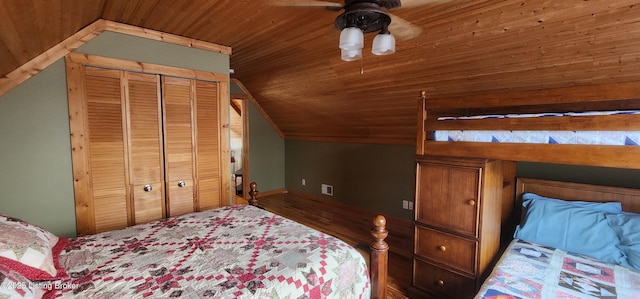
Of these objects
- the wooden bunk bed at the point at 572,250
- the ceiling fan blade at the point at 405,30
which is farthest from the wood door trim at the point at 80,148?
the wooden bunk bed at the point at 572,250

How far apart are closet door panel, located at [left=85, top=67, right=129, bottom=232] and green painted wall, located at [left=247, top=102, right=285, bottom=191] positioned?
2772 millimetres

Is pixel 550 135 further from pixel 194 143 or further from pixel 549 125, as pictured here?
pixel 194 143

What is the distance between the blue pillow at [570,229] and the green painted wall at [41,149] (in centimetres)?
377

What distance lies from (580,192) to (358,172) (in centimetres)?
269

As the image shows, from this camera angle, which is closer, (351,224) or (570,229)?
(570,229)

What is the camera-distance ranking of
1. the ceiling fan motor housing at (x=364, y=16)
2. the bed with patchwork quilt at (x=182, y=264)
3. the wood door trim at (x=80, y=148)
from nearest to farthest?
the bed with patchwork quilt at (x=182, y=264) < the ceiling fan motor housing at (x=364, y=16) < the wood door trim at (x=80, y=148)

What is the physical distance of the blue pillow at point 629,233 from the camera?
1.68 metres

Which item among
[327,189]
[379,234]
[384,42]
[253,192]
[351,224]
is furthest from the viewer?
[327,189]

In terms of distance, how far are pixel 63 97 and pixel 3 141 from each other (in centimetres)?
50

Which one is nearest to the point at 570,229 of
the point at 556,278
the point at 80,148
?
the point at 556,278

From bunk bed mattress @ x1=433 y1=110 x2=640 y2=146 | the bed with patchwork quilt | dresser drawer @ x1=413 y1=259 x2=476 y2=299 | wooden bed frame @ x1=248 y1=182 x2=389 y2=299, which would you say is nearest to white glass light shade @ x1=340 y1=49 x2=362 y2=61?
bunk bed mattress @ x1=433 y1=110 x2=640 y2=146

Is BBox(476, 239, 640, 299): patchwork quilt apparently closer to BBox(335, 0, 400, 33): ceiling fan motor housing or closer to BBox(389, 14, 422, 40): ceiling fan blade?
BBox(335, 0, 400, 33): ceiling fan motor housing

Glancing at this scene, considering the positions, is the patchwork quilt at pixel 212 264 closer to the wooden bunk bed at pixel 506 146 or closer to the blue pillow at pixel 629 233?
the wooden bunk bed at pixel 506 146

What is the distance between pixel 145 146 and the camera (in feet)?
8.56
